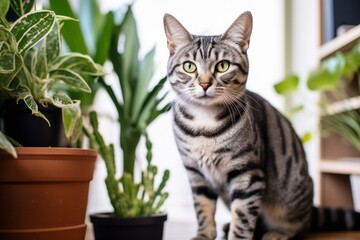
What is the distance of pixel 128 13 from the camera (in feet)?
4.46

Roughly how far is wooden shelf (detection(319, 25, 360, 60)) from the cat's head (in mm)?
777

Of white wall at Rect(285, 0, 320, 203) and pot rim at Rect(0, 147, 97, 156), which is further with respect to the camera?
white wall at Rect(285, 0, 320, 203)

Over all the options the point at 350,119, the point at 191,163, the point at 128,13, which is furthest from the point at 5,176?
the point at 350,119

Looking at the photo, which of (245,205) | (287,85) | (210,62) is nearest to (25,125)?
(210,62)

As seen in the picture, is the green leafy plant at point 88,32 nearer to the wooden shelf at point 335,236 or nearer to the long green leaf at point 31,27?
the long green leaf at point 31,27

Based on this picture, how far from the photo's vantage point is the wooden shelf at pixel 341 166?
1647 millimetres

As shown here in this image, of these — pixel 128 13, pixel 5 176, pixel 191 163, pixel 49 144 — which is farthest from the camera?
pixel 128 13

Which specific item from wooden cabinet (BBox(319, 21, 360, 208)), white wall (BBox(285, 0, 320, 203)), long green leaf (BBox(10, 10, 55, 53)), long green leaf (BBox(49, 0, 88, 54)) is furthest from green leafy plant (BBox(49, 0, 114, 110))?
white wall (BBox(285, 0, 320, 203))

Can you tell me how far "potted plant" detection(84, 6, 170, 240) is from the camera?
3.52 ft

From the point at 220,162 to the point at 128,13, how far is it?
593 millimetres

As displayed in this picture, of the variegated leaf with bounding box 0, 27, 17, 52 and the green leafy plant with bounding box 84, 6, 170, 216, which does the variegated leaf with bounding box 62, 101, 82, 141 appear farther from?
the variegated leaf with bounding box 0, 27, 17, 52

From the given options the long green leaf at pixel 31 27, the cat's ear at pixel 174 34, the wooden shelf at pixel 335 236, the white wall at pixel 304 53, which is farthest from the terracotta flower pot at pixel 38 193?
the white wall at pixel 304 53

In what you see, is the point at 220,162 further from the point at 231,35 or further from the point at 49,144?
the point at 49,144

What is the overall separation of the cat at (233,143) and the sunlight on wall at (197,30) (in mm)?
759
